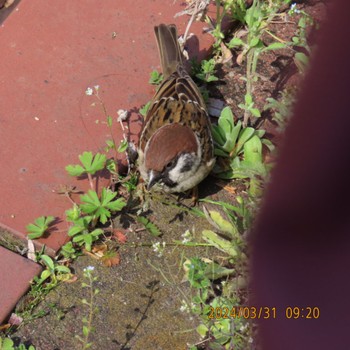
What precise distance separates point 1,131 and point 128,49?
943mm

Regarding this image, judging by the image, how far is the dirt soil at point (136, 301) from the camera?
2920mm

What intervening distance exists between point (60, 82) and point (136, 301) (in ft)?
4.59

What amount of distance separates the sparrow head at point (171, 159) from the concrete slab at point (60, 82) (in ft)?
1.11

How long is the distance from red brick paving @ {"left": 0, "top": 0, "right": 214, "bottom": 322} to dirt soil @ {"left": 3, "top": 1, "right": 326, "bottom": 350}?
0.64 feet

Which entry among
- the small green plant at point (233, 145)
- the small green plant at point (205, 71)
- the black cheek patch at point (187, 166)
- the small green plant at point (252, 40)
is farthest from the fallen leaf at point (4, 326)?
the small green plant at point (205, 71)

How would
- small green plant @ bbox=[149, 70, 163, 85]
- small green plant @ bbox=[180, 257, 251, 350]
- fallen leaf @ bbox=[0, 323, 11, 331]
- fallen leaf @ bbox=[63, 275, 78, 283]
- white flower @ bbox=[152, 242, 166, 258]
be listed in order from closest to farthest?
small green plant @ bbox=[180, 257, 251, 350] < fallen leaf @ bbox=[0, 323, 11, 331] < white flower @ bbox=[152, 242, 166, 258] < fallen leaf @ bbox=[63, 275, 78, 283] < small green plant @ bbox=[149, 70, 163, 85]

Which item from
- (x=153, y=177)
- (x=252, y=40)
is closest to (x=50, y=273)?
(x=153, y=177)

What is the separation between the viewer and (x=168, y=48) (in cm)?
371

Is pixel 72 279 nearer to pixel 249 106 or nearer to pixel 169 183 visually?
pixel 169 183

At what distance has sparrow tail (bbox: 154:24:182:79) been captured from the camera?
12.2 ft

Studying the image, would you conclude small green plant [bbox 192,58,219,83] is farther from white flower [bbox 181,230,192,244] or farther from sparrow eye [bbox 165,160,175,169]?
white flower [bbox 181,230,192,244]

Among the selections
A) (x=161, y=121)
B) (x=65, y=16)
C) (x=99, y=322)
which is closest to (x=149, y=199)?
(x=161, y=121)

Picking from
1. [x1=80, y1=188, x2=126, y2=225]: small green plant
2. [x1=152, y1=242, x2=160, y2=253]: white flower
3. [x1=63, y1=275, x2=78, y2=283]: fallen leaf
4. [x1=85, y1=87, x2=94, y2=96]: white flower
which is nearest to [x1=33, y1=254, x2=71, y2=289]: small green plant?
[x1=63, y1=275, x2=78, y2=283]: fallen leaf

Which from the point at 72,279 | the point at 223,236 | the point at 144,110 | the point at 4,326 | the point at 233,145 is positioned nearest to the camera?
the point at 4,326
